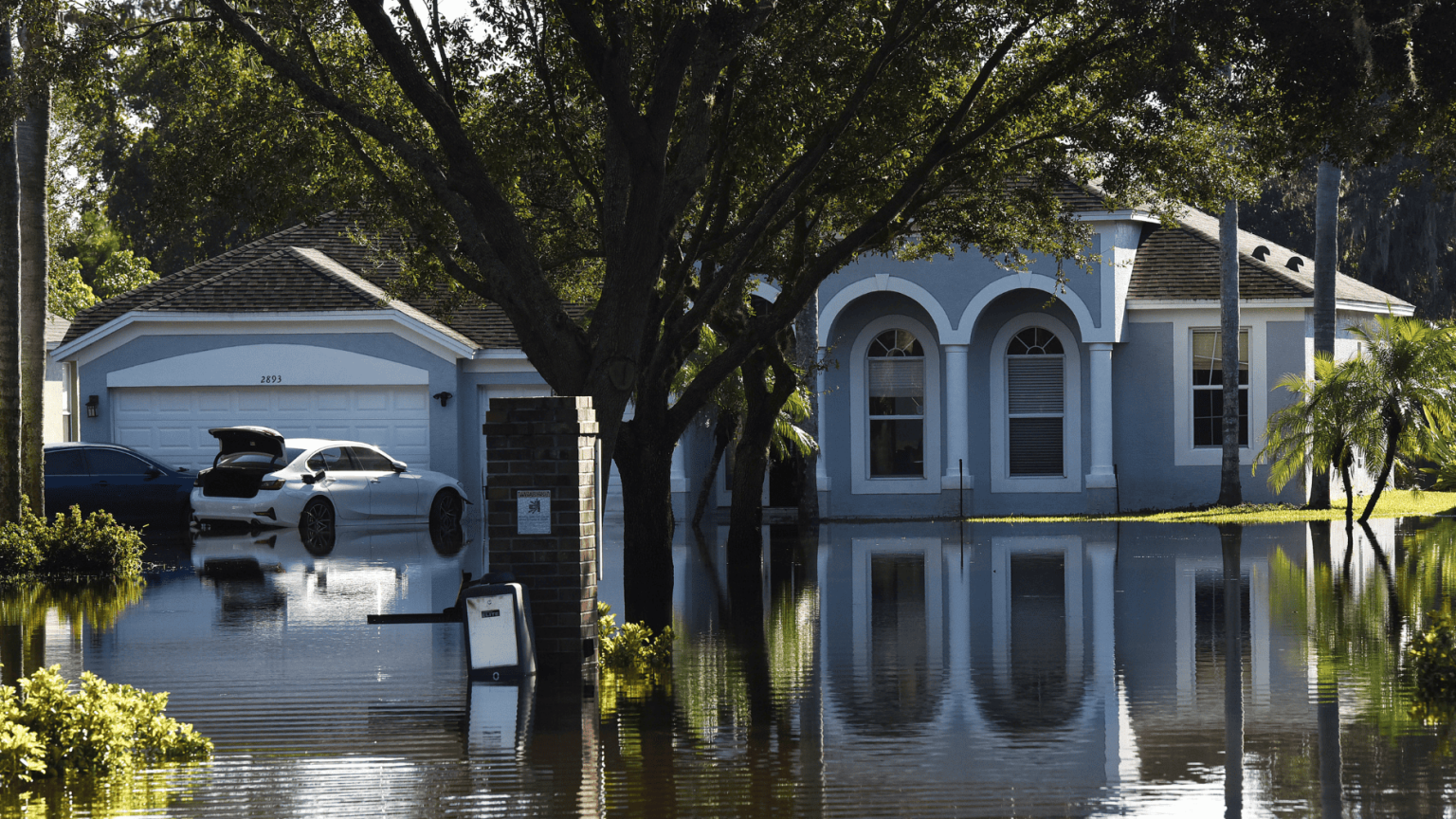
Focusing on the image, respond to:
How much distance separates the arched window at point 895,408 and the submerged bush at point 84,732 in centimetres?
2170

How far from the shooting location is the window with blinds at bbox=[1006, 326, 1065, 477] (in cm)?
2805

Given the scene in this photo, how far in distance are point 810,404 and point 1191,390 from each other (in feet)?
25.8

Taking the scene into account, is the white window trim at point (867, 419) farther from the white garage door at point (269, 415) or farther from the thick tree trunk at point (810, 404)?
the white garage door at point (269, 415)

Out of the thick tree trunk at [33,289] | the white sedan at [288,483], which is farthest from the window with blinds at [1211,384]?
the thick tree trunk at [33,289]

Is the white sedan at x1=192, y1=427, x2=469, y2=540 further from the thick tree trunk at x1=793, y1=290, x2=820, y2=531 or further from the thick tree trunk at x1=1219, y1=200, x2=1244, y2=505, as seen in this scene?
the thick tree trunk at x1=1219, y1=200, x2=1244, y2=505

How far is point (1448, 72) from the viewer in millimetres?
9047

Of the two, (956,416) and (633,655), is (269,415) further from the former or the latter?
(633,655)

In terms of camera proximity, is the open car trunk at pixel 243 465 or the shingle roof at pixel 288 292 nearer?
the open car trunk at pixel 243 465

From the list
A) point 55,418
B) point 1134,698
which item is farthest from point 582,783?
point 55,418

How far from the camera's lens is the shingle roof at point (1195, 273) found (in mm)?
27266

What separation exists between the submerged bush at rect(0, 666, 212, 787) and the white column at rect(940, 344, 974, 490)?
68.6 ft

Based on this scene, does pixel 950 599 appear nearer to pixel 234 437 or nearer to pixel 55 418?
pixel 234 437

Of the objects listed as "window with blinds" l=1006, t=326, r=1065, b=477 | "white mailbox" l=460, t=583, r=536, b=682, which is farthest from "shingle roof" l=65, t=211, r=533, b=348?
"white mailbox" l=460, t=583, r=536, b=682

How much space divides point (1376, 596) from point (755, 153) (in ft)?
22.4
